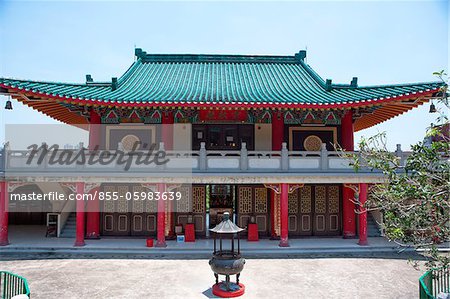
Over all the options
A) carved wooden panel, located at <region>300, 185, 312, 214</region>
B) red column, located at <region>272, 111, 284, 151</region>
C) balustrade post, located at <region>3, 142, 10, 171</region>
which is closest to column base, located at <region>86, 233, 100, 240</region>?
balustrade post, located at <region>3, 142, 10, 171</region>

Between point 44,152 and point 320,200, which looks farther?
point 320,200

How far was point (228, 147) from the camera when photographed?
17.5 meters

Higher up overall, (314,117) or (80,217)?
(314,117)

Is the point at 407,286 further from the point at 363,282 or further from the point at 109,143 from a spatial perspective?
the point at 109,143

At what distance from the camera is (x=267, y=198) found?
17.4 meters

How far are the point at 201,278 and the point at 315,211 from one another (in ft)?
26.6

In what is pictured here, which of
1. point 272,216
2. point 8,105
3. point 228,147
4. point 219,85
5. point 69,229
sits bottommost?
point 69,229

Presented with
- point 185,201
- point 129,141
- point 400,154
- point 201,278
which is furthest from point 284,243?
point 129,141

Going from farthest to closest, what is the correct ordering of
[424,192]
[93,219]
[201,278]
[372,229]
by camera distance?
[372,229]
[93,219]
[201,278]
[424,192]

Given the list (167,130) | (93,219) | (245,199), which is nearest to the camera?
(93,219)

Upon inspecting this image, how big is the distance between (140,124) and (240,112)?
200 inches

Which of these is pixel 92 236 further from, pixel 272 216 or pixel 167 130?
pixel 272 216

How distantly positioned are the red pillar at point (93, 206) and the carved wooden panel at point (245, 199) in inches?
280

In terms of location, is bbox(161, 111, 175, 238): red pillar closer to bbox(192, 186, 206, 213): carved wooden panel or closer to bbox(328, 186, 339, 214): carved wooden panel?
bbox(192, 186, 206, 213): carved wooden panel
